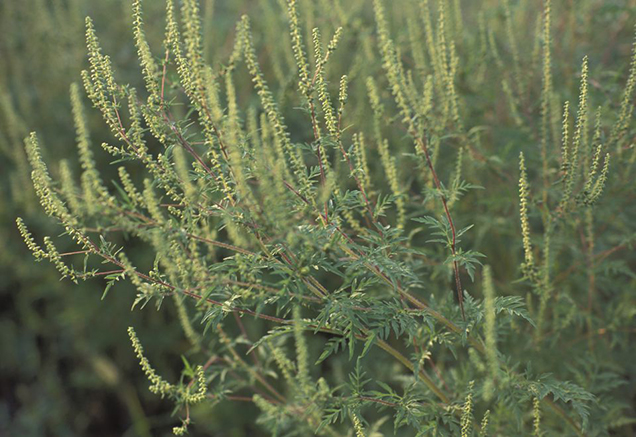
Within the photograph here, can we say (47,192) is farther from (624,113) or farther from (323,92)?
(624,113)

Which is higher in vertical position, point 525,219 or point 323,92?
point 323,92

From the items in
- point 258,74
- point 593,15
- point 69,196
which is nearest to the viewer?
point 69,196

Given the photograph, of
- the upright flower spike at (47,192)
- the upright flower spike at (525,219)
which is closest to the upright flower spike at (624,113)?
the upright flower spike at (525,219)

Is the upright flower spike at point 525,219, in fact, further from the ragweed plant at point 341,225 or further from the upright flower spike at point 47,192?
the upright flower spike at point 47,192

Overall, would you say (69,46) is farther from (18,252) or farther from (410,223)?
(410,223)

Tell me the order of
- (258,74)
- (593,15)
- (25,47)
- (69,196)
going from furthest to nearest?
(25,47)
(593,15)
(258,74)
(69,196)

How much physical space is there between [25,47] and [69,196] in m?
3.39

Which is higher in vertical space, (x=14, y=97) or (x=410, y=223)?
(x=14, y=97)

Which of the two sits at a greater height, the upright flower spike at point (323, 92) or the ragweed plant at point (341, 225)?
the upright flower spike at point (323, 92)

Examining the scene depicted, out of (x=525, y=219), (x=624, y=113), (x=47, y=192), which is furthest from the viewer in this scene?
(x=624, y=113)

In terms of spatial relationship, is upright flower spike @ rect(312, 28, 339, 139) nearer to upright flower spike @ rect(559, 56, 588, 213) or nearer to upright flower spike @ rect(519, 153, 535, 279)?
upright flower spike @ rect(519, 153, 535, 279)

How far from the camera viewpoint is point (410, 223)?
3703 millimetres

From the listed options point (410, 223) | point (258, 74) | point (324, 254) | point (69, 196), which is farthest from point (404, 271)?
point (410, 223)

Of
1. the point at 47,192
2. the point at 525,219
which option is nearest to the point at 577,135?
the point at 525,219
